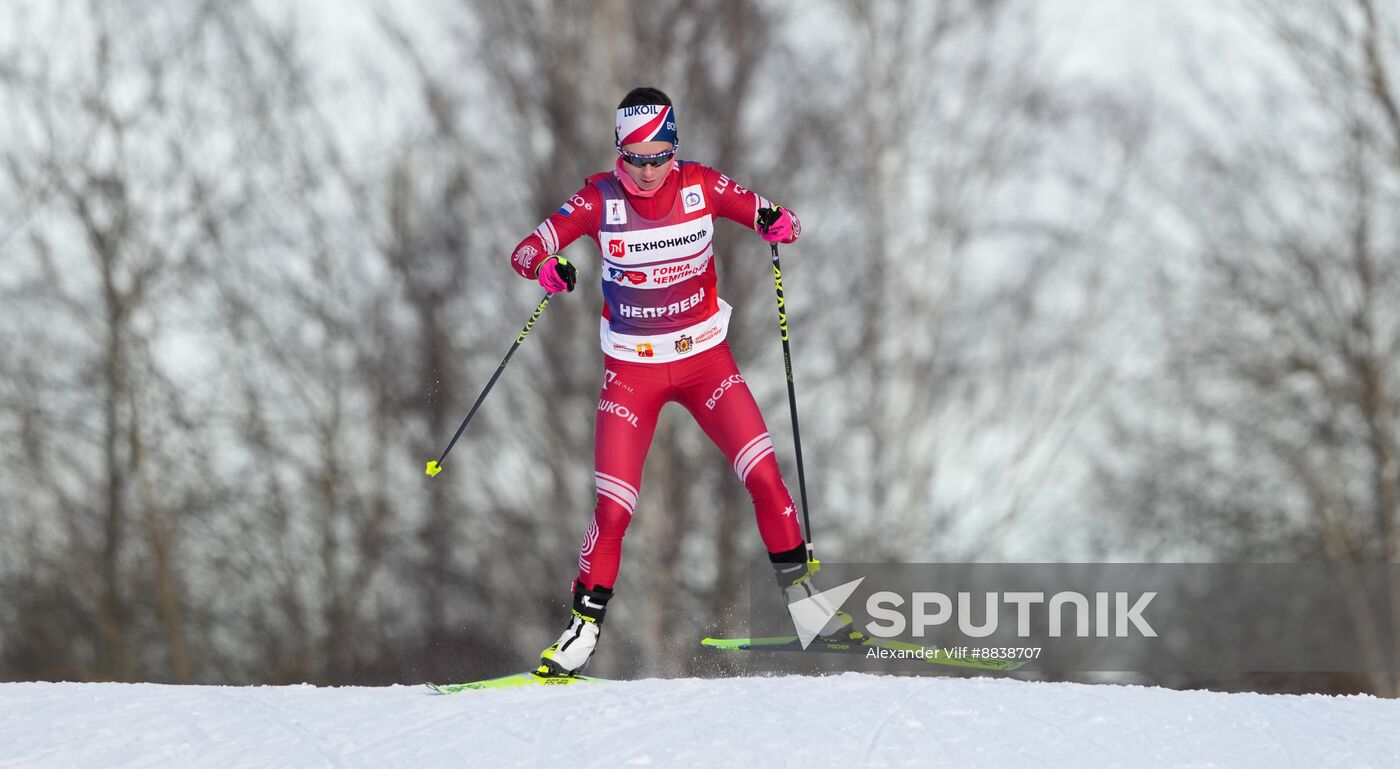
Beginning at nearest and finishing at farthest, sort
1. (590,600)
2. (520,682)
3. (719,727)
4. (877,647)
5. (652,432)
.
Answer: (719,727)
(652,432)
(590,600)
(520,682)
(877,647)

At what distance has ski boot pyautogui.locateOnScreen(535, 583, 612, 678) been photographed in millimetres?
5664

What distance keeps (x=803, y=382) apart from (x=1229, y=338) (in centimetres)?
415

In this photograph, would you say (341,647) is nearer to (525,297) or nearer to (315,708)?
(525,297)

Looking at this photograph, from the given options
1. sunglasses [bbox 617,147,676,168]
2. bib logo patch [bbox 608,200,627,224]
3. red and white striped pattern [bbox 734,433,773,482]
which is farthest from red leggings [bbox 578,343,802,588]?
sunglasses [bbox 617,147,676,168]

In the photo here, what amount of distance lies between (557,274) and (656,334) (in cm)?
47

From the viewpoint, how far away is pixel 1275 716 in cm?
540

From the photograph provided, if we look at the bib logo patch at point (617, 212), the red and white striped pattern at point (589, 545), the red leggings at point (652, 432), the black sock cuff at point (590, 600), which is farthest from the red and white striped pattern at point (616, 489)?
the bib logo patch at point (617, 212)

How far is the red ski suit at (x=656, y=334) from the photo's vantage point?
543 cm

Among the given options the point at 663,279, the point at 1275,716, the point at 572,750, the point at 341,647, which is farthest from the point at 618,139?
the point at 341,647

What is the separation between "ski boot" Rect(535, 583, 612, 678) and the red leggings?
0.18ft

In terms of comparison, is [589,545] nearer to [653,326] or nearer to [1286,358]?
[653,326]

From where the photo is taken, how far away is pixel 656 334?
18.1 feet

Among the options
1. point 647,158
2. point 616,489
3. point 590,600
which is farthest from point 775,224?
point 590,600

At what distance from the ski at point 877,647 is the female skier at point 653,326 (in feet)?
1.23
